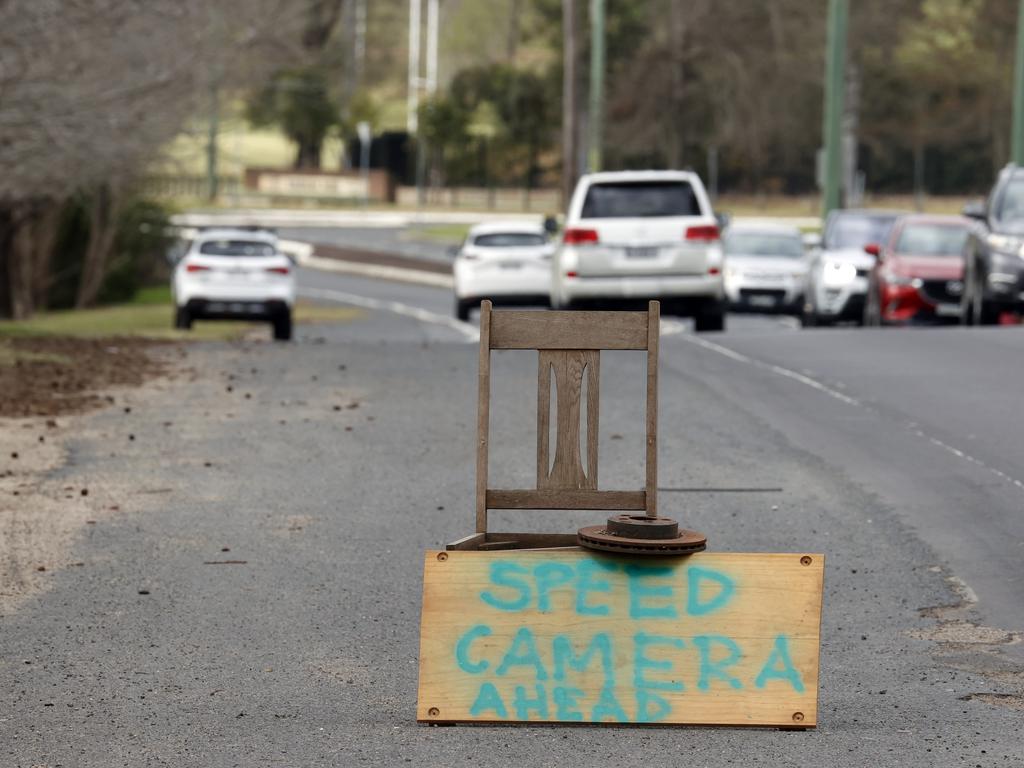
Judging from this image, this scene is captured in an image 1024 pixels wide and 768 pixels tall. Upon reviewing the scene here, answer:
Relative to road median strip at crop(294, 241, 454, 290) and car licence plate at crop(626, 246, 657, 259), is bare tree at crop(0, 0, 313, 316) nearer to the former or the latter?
car licence plate at crop(626, 246, 657, 259)

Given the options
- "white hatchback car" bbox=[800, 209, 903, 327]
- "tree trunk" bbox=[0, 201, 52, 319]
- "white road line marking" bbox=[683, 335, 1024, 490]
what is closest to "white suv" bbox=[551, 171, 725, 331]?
"white road line marking" bbox=[683, 335, 1024, 490]

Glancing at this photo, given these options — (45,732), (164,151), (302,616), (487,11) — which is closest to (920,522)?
(302,616)

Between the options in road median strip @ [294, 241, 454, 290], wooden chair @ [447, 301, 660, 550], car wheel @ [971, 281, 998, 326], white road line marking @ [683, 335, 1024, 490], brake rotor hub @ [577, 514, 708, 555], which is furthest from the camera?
road median strip @ [294, 241, 454, 290]

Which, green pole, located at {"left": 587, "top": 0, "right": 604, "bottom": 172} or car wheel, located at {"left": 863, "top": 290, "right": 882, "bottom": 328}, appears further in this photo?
green pole, located at {"left": 587, "top": 0, "right": 604, "bottom": 172}

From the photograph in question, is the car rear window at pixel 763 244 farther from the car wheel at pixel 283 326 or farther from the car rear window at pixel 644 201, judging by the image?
the car rear window at pixel 644 201

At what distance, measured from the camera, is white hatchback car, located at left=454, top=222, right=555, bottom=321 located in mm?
30266

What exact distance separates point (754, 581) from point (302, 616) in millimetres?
2598

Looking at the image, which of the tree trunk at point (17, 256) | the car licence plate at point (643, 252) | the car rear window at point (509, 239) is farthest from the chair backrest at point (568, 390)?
the tree trunk at point (17, 256)

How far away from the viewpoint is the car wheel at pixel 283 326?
90.8 feet

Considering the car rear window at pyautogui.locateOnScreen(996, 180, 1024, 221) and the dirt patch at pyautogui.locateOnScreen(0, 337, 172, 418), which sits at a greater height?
the car rear window at pyautogui.locateOnScreen(996, 180, 1024, 221)

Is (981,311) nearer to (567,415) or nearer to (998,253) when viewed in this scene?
(998,253)

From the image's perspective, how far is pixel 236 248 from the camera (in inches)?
1111

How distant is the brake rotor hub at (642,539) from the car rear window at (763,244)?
2594 centimetres

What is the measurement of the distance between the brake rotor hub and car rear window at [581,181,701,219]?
16421 mm
